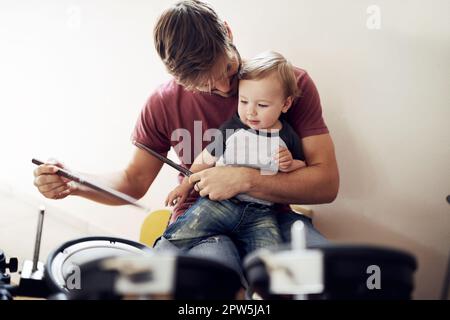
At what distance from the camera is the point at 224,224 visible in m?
0.90

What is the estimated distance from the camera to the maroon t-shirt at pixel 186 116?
38.2 inches

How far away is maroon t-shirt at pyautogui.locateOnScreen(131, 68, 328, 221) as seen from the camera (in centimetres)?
97

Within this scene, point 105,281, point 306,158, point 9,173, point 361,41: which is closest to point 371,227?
point 306,158

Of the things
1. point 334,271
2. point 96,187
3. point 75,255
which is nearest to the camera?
point 334,271

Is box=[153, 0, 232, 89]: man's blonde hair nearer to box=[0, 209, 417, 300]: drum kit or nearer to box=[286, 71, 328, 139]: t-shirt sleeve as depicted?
box=[286, 71, 328, 139]: t-shirt sleeve

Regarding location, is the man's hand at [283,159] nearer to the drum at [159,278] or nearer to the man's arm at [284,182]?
the man's arm at [284,182]

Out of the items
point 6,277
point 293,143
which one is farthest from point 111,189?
point 293,143

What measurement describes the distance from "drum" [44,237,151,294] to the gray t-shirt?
0.72 ft

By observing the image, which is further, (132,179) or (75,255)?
(132,179)

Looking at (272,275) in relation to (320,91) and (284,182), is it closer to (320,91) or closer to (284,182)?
(284,182)

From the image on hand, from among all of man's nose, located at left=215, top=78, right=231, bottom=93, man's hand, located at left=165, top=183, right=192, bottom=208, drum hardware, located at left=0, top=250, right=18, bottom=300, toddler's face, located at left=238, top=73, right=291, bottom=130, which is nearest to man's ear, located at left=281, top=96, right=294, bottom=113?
toddler's face, located at left=238, top=73, right=291, bottom=130

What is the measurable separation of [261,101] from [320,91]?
20 cm

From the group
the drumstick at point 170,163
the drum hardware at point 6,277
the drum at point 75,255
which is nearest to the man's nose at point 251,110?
the drumstick at point 170,163
